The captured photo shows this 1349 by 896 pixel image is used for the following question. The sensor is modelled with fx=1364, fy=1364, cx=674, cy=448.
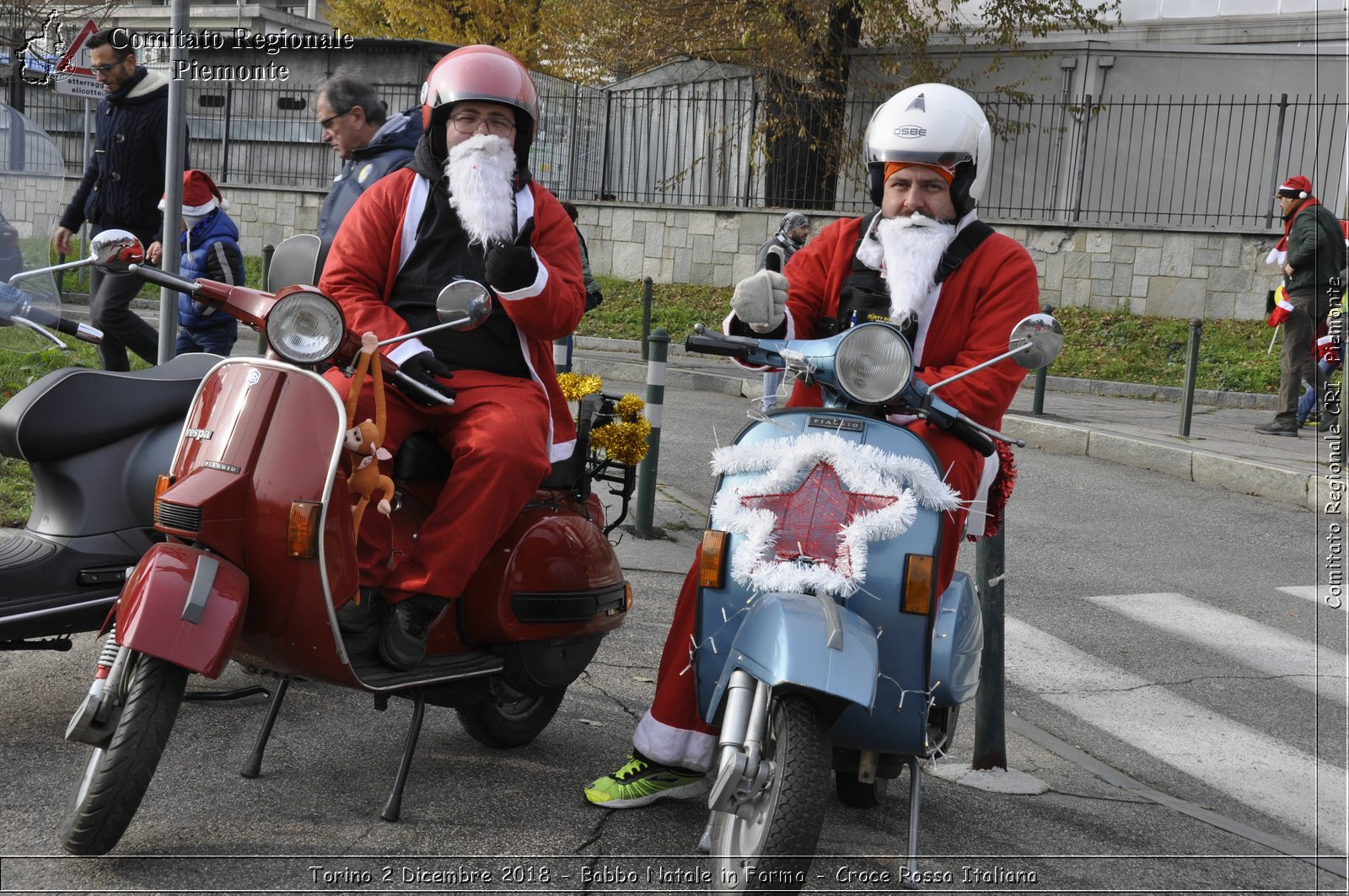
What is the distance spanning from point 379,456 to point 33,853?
119 cm

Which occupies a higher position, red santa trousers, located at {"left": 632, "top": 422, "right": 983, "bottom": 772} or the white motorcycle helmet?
the white motorcycle helmet

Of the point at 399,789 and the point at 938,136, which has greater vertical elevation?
the point at 938,136

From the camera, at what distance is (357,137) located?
5.98 m

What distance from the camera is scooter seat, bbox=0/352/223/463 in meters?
3.87

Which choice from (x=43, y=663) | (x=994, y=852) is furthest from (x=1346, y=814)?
(x=43, y=663)

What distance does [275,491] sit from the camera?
317cm

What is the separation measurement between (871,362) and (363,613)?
1.44 m

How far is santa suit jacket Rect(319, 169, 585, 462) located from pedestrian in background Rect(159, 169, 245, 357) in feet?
12.3

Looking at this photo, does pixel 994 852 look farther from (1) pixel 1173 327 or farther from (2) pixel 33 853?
(1) pixel 1173 327

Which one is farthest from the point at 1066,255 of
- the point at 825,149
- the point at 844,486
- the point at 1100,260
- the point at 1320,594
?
the point at 844,486

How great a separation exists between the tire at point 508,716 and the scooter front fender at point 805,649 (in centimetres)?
103

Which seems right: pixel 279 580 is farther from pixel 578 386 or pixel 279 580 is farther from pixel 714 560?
pixel 578 386

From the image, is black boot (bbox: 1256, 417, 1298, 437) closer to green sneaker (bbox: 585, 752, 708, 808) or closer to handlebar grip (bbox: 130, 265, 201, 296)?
green sneaker (bbox: 585, 752, 708, 808)

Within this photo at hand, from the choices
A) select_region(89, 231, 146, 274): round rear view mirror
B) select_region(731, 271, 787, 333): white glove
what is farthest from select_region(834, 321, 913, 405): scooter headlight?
select_region(89, 231, 146, 274): round rear view mirror
